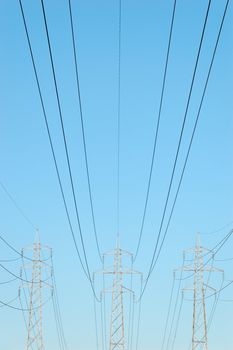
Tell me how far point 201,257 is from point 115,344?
346 inches

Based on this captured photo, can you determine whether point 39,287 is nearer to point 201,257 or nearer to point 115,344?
point 115,344

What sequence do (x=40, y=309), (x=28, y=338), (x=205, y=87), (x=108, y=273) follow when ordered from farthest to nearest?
(x=108, y=273), (x=40, y=309), (x=28, y=338), (x=205, y=87)

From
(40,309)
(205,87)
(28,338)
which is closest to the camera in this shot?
(205,87)

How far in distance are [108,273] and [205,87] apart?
3331 cm

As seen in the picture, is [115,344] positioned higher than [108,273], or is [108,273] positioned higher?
[108,273]

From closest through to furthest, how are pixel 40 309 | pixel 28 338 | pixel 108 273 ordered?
pixel 28 338, pixel 40 309, pixel 108 273

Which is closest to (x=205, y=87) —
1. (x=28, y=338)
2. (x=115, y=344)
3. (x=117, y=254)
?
(x=28, y=338)

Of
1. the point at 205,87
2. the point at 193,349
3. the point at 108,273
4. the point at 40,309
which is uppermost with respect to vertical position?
the point at 108,273

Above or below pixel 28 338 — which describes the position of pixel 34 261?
above

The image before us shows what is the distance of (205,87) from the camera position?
46.3 ft

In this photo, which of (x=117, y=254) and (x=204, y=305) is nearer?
(x=204, y=305)

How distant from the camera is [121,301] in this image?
4475 centimetres

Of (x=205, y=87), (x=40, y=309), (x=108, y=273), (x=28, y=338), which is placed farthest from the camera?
(x=108, y=273)

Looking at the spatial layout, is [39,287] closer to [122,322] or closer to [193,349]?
[122,322]
